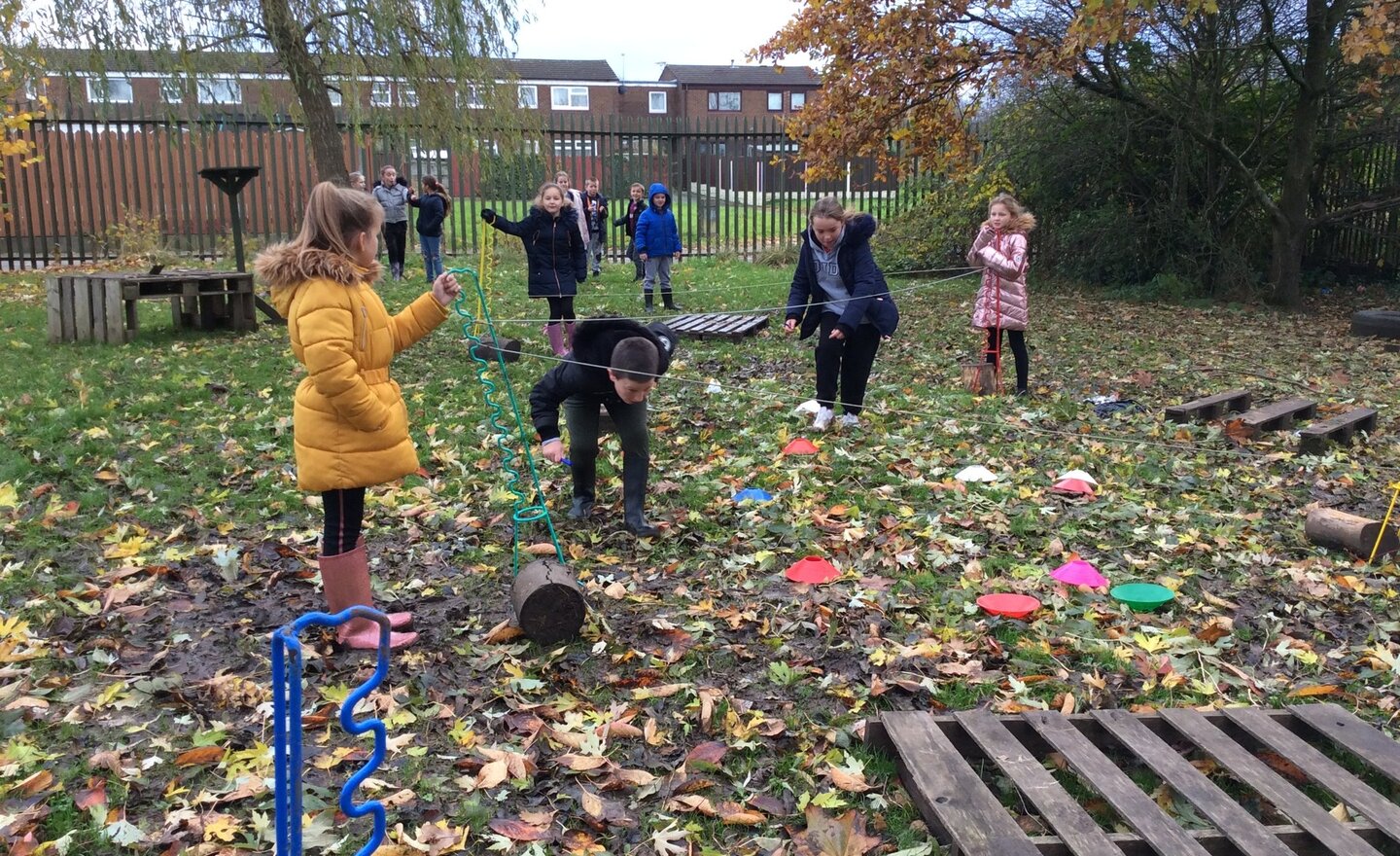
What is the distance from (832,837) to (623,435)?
8.68 feet

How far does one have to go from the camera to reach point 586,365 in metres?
4.88

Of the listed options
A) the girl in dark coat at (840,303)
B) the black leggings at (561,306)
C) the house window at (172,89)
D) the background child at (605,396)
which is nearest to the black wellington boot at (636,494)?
the background child at (605,396)

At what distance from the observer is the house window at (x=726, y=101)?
6147 centimetres

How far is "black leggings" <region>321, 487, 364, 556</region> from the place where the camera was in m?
3.85

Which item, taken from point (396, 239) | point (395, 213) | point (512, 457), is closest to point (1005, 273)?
point (512, 457)

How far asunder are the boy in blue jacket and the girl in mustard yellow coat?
9.07 meters

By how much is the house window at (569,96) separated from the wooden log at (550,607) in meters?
58.8

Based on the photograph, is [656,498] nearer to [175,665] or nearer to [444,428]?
[444,428]

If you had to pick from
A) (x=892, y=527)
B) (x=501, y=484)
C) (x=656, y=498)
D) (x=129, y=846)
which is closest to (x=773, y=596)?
(x=892, y=527)

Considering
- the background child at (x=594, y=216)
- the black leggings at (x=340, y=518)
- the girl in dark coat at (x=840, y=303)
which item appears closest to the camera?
the black leggings at (x=340, y=518)

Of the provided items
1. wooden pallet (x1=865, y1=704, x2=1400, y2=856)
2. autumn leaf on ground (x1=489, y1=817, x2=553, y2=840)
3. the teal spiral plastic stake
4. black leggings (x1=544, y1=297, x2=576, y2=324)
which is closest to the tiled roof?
black leggings (x1=544, y1=297, x2=576, y2=324)

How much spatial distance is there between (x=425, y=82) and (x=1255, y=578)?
9.42 m

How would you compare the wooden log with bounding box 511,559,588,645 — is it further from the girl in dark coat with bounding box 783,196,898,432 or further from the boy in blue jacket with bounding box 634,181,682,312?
the boy in blue jacket with bounding box 634,181,682,312

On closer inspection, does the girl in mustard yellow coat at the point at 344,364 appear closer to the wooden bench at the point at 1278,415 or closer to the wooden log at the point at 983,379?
the wooden log at the point at 983,379
